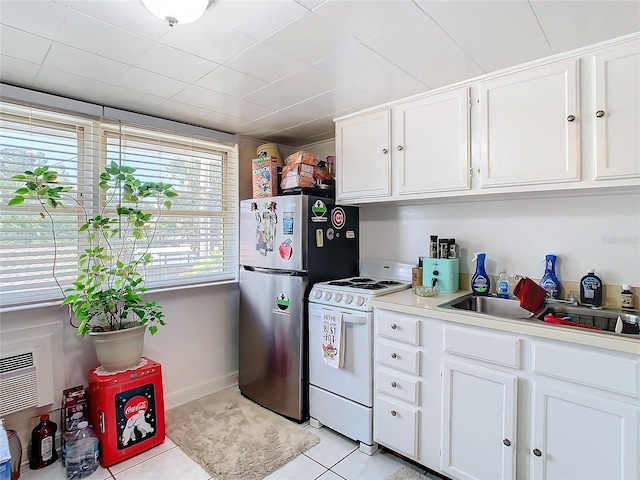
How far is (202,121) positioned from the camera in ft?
8.75

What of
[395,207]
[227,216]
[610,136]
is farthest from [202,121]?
[610,136]

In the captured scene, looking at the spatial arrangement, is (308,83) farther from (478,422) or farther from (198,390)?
(198,390)

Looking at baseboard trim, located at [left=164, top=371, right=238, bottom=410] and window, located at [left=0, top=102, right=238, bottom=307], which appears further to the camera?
baseboard trim, located at [left=164, top=371, right=238, bottom=410]

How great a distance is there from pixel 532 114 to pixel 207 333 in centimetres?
273

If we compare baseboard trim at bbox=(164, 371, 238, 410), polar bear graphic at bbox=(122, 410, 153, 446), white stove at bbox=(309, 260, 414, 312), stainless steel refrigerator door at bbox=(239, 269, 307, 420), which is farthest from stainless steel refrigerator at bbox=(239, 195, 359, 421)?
polar bear graphic at bbox=(122, 410, 153, 446)

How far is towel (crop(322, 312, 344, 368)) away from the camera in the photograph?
215cm

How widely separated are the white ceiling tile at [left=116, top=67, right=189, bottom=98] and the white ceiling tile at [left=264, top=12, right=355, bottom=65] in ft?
2.45

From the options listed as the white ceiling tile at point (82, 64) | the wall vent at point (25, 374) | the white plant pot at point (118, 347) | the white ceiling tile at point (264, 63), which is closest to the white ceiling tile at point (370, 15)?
the white ceiling tile at point (264, 63)

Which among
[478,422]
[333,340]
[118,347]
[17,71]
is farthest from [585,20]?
[118,347]

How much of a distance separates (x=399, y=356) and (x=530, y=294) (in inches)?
31.3

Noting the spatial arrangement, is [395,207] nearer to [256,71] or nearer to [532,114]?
[532,114]

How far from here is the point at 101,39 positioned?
1507mm

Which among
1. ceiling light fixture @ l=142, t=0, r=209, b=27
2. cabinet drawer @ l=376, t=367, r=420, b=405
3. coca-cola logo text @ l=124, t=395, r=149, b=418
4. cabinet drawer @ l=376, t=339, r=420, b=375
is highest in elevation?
ceiling light fixture @ l=142, t=0, r=209, b=27

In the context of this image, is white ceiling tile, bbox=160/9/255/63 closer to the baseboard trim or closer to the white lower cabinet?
the white lower cabinet
